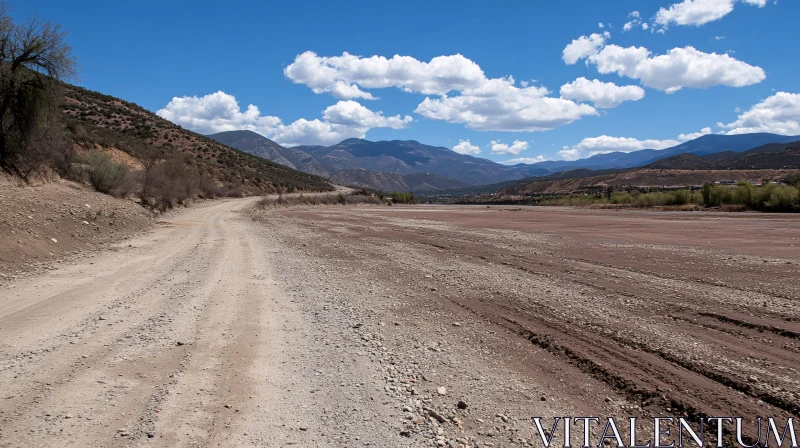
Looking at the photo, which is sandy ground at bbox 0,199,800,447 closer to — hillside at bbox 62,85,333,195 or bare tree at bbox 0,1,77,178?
bare tree at bbox 0,1,77,178

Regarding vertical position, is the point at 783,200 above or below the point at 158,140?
below

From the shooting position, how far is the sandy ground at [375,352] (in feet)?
14.3

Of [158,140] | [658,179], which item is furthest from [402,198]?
[658,179]

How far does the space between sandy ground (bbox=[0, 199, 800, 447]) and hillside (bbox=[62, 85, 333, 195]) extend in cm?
4336

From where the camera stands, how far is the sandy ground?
4371mm

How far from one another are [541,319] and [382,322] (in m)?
2.61

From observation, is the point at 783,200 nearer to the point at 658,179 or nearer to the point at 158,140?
the point at 158,140

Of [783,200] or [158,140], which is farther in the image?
[158,140]

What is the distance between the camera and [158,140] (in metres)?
68.1

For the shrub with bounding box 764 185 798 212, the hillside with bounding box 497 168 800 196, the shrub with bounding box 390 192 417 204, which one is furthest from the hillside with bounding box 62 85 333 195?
the hillside with bounding box 497 168 800 196

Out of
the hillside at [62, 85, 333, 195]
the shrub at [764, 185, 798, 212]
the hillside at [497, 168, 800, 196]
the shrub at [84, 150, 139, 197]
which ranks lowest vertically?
the shrub at [764, 185, 798, 212]

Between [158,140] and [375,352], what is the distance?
2811 inches

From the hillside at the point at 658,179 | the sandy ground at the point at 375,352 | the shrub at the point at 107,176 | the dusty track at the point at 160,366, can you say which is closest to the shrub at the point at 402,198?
the hillside at the point at 658,179

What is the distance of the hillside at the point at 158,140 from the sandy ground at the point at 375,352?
43357mm
